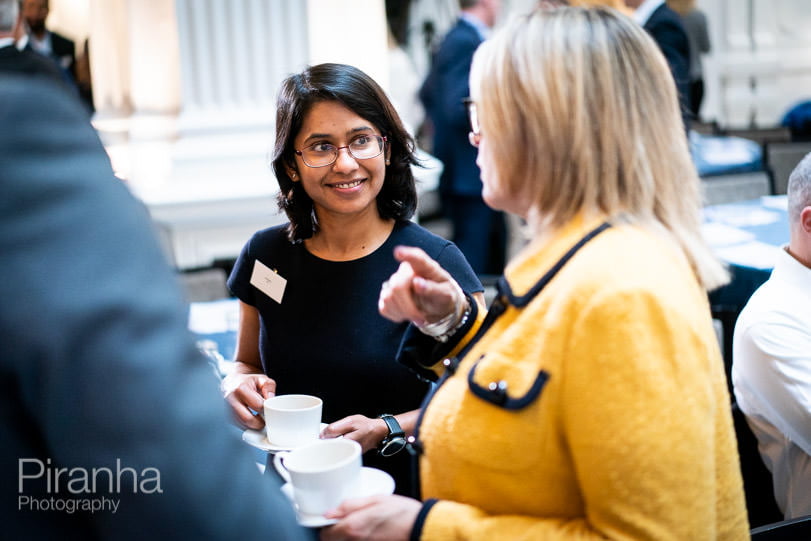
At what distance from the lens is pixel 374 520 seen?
1078 mm

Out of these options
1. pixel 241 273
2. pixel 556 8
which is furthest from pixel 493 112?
pixel 241 273

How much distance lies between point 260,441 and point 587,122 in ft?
2.67

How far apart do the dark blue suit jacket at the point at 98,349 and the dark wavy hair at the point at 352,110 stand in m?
1.27

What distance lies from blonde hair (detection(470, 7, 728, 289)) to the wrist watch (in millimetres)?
654

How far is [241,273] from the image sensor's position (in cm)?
193

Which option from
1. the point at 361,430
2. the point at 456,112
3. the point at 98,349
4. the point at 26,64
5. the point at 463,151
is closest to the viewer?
the point at 98,349

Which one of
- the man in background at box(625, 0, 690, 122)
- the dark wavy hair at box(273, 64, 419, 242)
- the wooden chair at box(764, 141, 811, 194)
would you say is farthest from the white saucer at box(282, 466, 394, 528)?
the wooden chair at box(764, 141, 811, 194)

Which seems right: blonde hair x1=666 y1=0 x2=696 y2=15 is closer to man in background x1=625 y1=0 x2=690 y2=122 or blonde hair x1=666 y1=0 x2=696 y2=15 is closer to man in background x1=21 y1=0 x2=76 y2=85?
man in background x1=625 y1=0 x2=690 y2=122

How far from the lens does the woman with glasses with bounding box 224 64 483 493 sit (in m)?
1.76

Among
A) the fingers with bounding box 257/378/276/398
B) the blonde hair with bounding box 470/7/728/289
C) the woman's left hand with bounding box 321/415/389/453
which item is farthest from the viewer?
the fingers with bounding box 257/378/276/398

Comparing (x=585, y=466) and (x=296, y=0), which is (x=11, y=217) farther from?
(x=296, y=0)

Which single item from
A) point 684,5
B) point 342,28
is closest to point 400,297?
point 342,28

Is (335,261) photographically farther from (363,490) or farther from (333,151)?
(363,490)

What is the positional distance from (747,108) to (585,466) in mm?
7986
